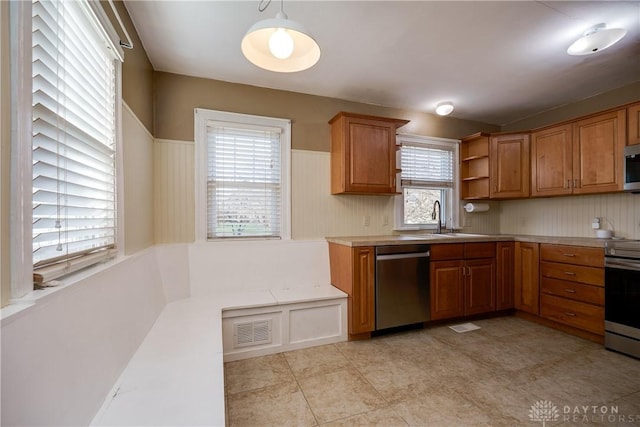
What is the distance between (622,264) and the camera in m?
2.37

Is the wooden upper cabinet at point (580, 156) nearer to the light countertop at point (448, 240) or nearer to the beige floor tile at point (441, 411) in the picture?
the light countertop at point (448, 240)

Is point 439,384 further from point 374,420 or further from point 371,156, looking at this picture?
point 371,156

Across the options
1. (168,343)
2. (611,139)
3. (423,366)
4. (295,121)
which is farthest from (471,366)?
(295,121)

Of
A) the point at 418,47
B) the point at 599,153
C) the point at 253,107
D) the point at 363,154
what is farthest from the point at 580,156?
the point at 253,107

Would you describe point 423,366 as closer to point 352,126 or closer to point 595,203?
point 352,126

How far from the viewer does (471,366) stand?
85.4 inches

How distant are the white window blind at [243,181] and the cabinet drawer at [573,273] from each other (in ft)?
9.57

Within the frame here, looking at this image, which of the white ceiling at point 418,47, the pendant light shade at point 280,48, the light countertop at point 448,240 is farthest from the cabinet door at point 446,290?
the pendant light shade at point 280,48

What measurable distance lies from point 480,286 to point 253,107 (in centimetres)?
321

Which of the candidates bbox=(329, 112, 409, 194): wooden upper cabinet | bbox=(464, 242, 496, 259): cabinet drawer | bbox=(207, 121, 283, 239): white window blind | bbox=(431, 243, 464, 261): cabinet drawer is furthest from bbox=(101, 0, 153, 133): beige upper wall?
bbox=(464, 242, 496, 259): cabinet drawer

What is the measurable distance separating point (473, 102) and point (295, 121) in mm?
2238

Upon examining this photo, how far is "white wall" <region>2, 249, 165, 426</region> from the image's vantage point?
2.22ft

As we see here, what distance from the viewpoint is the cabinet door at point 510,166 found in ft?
11.4

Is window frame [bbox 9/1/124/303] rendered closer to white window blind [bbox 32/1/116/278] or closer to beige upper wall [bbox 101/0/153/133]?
white window blind [bbox 32/1/116/278]
